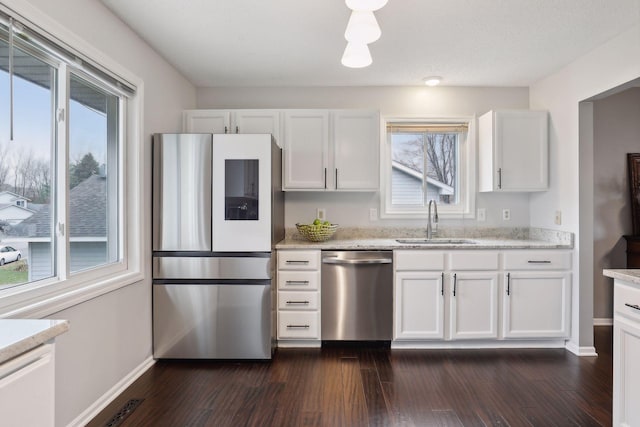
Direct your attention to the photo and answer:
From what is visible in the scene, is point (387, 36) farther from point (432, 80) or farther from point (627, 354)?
point (627, 354)

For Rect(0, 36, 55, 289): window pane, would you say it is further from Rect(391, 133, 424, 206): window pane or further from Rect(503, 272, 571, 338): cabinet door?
Rect(503, 272, 571, 338): cabinet door

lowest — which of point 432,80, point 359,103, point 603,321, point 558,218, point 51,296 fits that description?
point 603,321

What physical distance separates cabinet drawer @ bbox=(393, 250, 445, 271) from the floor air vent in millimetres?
2077

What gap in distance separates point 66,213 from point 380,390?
7.10ft

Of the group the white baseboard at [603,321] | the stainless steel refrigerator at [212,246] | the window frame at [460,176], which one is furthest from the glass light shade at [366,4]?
the white baseboard at [603,321]

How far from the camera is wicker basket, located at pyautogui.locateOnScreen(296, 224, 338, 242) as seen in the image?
3109mm

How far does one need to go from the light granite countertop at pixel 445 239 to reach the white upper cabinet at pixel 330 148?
1.71 feet

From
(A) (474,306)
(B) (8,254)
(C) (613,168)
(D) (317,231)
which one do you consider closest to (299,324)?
(D) (317,231)

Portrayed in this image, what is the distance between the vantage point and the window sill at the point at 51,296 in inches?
60.8

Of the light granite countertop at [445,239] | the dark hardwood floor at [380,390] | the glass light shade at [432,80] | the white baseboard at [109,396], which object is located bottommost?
the dark hardwood floor at [380,390]

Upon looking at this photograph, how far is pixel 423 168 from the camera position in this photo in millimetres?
3648

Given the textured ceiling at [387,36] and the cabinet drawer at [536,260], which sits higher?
the textured ceiling at [387,36]

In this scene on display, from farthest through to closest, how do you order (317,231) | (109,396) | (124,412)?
(317,231), (109,396), (124,412)

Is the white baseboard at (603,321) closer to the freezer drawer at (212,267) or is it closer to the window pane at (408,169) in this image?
the window pane at (408,169)
